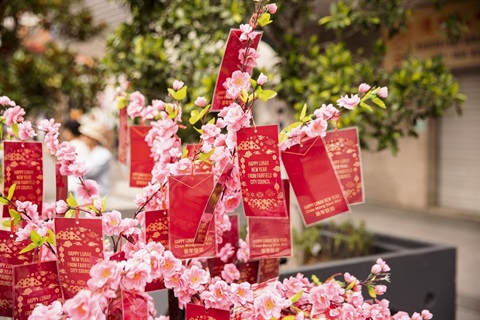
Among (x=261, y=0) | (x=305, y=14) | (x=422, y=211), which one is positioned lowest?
(x=422, y=211)

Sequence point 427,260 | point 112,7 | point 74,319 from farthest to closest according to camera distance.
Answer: point 112,7 → point 427,260 → point 74,319

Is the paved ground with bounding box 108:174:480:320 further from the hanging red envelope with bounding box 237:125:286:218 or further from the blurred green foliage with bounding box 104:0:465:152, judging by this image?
the hanging red envelope with bounding box 237:125:286:218

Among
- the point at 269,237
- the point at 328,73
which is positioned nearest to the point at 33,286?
the point at 269,237

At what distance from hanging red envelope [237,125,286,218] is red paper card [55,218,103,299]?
1.18 ft

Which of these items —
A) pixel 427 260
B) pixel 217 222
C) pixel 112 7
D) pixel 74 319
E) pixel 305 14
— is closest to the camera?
pixel 74 319

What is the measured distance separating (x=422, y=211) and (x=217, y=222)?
317 inches

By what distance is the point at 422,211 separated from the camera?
9.05m

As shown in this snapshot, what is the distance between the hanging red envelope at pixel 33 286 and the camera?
1428 mm

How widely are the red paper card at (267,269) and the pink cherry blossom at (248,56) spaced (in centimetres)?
64

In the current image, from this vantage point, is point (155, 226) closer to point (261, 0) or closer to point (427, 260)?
point (261, 0)

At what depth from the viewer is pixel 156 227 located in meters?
1.46

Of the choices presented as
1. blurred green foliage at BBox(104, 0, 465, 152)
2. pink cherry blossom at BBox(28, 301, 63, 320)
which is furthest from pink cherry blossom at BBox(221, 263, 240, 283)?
blurred green foliage at BBox(104, 0, 465, 152)

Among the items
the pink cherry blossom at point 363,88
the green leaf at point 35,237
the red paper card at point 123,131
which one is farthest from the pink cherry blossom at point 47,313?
the red paper card at point 123,131

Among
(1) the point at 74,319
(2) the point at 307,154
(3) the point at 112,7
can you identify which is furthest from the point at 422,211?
(1) the point at 74,319
